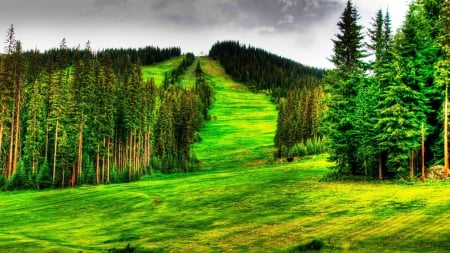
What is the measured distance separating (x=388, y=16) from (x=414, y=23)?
25.3 ft

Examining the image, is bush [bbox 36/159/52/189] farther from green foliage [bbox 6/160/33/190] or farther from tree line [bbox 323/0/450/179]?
tree line [bbox 323/0/450/179]

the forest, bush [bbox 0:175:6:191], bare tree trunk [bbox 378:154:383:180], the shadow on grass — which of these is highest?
the forest

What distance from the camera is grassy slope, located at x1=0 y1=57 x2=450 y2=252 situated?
2743 centimetres

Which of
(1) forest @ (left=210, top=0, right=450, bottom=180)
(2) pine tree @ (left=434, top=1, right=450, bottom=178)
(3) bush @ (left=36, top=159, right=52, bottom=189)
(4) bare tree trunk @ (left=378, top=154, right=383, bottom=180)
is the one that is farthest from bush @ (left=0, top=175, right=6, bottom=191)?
(2) pine tree @ (left=434, top=1, right=450, bottom=178)

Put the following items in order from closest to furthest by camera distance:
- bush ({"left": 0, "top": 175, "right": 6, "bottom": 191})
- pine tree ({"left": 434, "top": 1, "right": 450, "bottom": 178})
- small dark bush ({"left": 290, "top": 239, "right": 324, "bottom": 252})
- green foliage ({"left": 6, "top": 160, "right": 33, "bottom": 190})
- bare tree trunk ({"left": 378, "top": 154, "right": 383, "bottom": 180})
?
1. small dark bush ({"left": 290, "top": 239, "right": 324, "bottom": 252})
2. pine tree ({"left": 434, "top": 1, "right": 450, "bottom": 178})
3. bare tree trunk ({"left": 378, "top": 154, "right": 383, "bottom": 180})
4. green foliage ({"left": 6, "top": 160, "right": 33, "bottom": 190})
5. bush ({"left": 0, "top": 175, "right": 6, "bottom": 191})

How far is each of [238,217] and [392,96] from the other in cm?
2466

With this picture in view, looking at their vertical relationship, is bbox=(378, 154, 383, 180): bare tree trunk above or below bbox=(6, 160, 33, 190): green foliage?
above

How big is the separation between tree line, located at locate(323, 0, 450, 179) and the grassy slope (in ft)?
17.6

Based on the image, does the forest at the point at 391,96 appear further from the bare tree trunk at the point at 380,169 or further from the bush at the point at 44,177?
the bush at the point at 44,177

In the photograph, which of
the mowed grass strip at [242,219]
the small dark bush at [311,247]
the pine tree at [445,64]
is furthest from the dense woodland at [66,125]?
the small dark bush at [311,247]

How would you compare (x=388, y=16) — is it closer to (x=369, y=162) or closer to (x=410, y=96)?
(x=410, y=96)

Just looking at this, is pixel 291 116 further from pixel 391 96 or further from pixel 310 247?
pixel 310 247

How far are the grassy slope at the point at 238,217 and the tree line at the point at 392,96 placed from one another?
5373 mm

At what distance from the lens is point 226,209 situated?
1652 inches
